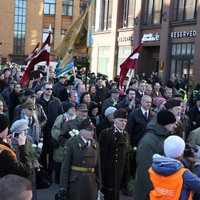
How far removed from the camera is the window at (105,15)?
3666 centimetres

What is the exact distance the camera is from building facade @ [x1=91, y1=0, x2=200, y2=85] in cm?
2650

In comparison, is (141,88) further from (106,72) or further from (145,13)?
(106,72)

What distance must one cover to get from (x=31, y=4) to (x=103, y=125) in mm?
47041

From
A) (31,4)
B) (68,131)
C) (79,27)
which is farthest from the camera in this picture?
(31,4)

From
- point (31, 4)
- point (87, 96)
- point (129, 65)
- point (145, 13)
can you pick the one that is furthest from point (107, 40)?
point (87, 96)

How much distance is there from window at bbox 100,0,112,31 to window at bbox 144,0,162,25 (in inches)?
236

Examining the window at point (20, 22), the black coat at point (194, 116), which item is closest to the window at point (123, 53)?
the window at point (20, 22)

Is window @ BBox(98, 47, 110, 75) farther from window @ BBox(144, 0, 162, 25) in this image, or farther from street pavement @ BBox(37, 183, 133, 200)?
street pavement @ BBox(37, 183, 133, 200)

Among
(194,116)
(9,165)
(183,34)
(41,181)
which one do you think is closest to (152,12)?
(183,34)

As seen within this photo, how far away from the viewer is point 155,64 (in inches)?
1232

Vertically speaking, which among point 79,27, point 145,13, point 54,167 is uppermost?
point 145,13

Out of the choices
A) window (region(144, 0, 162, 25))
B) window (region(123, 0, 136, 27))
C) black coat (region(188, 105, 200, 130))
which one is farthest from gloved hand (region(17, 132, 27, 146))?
window (region(123, 0, 136, 27))

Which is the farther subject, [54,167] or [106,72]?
[106,72]

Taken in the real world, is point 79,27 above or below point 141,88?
above
